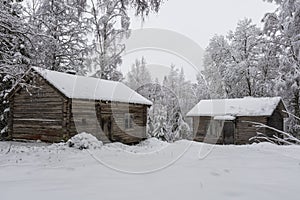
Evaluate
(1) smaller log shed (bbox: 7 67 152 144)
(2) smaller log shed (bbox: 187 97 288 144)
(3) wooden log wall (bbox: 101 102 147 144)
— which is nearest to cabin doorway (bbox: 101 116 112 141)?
(1) smaller log shed (bbox: 7 67 152 144)

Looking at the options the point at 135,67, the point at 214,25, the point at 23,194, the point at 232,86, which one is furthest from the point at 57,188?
the point at 135,67

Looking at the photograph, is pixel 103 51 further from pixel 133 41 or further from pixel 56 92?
pixel 56 92

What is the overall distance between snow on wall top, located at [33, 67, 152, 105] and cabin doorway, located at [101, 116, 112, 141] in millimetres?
1340

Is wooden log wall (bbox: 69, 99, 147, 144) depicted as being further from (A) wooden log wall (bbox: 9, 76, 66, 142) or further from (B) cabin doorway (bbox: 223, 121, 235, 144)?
(B) cabin doorway (bbox: 223, 121, 235, 144)

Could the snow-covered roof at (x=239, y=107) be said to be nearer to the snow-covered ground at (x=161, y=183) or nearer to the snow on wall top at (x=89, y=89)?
the snow on wall top at (x=89, y=89)

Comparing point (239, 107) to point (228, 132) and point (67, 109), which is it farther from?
point (67, 109)

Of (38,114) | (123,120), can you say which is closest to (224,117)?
(123,120)

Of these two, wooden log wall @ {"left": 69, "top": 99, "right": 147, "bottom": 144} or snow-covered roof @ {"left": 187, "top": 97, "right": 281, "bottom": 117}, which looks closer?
wooden log wall @ {"left": 69, "top": 99, "right": 147, "bottom": 144}

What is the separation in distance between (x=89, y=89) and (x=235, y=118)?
12.1m

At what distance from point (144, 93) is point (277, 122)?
57.9 ft

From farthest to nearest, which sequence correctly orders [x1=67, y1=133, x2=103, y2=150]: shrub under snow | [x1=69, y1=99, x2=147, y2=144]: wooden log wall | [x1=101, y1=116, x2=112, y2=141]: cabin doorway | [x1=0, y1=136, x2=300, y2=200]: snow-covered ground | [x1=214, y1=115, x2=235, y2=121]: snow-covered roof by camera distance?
1. [x1=214, y1=115, x2=235, y2=121]: snow-covered roof
2. [x1=101, y1=116, x2=112, y2=141]: cabin doorway
3. [x1=69, y1=99, x2=147, y2=144]: wooden log wall
4. [x1=67, y1=133, x2=103, y2=150]: shrub under snow
5. [x1=0, y1=136, x2=300, y2=200]: snow-covered ground

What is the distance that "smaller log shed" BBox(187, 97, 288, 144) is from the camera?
2253 centimetres

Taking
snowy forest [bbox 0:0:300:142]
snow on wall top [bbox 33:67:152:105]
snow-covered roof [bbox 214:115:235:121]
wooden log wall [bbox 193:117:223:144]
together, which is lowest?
wooden log wall [bbox 193:117:223:144]

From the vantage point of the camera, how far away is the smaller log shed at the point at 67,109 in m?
16.5
